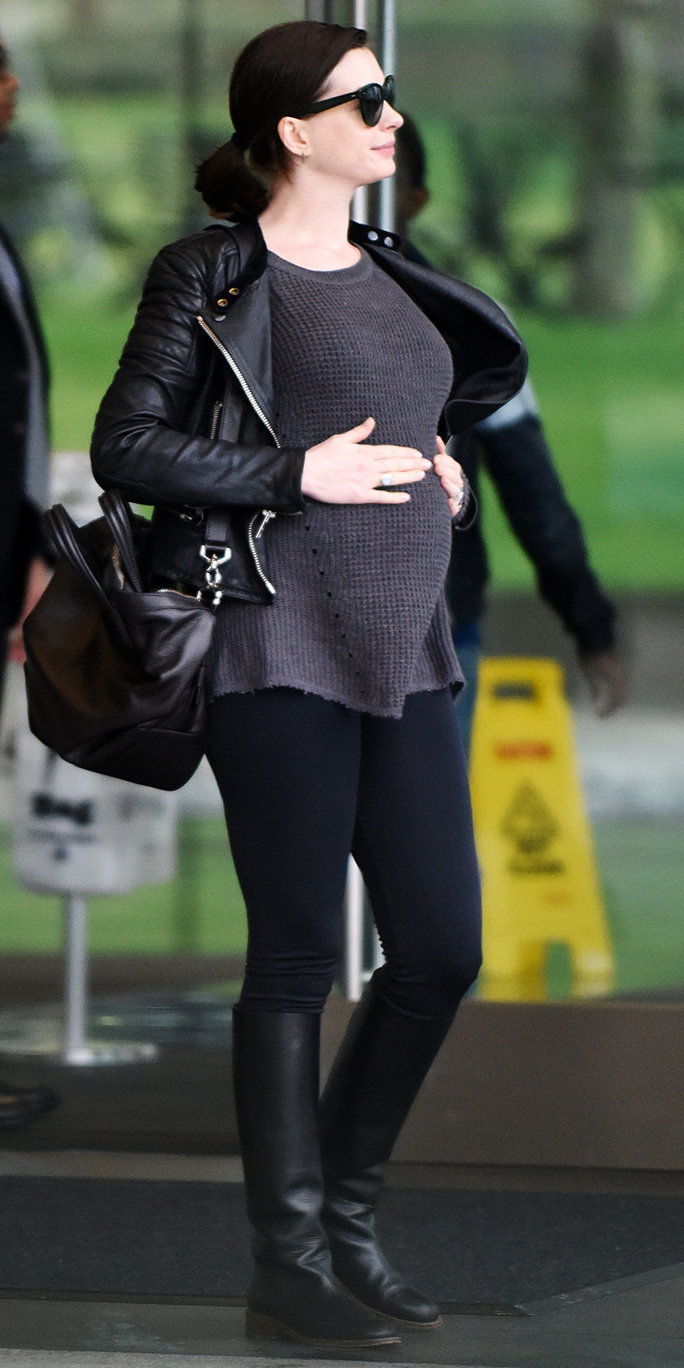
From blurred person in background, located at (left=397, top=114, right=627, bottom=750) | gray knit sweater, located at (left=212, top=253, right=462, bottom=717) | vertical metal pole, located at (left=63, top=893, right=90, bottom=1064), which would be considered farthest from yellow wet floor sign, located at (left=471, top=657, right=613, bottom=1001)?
gray knit sweater, located at (left=212, top=253, right=462, bottom=717)

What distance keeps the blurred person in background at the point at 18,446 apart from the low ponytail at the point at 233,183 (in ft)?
4.33

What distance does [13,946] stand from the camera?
17.7ft

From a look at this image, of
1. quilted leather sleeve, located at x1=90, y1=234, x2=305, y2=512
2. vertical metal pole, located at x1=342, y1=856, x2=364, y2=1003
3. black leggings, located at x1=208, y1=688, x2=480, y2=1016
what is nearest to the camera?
quilted leather sleeve, located at x1=90, y1=234, x2=305, y2=512

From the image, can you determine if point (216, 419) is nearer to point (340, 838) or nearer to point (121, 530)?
point (121, 530)

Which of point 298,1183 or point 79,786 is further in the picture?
point 79,786

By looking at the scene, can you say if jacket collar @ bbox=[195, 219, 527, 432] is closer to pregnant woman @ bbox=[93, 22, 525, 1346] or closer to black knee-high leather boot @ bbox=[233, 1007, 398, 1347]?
pregnant woman @ bbox=[93, 22, 525, 1346]

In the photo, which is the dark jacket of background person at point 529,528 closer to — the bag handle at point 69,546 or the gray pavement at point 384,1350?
the bag handle at point 69,546

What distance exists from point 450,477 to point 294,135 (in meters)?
0.46

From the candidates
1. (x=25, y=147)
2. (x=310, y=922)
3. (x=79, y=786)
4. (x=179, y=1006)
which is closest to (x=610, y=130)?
(x=25, y=147)

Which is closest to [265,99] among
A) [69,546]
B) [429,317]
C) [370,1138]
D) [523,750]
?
[429,317]

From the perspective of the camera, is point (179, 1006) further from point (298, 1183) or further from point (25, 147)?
point (298, 1183)

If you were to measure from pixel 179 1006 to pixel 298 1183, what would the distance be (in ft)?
8.27

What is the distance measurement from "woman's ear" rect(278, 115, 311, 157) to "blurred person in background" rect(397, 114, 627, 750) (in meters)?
1.16

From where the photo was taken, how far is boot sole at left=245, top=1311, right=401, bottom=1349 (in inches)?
101
